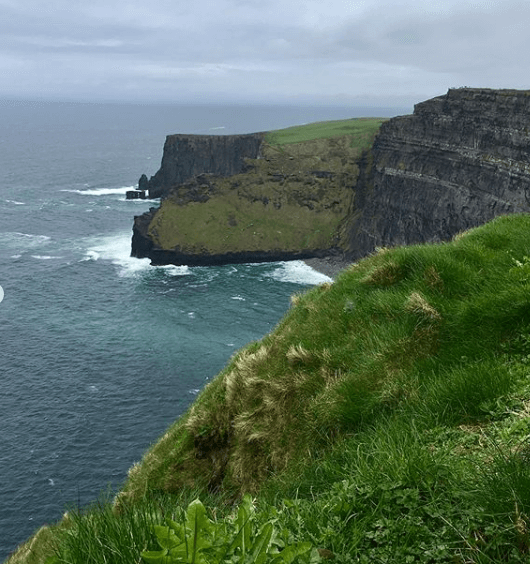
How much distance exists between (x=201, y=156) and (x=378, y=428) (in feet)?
600

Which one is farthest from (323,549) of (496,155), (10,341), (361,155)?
(361,155)

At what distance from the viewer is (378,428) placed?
260 inches

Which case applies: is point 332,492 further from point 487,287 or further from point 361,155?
point 361,155

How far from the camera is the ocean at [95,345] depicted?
155 feet

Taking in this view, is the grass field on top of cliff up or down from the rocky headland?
up

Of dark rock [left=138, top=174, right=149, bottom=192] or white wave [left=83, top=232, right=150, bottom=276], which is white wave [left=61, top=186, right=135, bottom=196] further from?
white wave [left=83, top=232, right=150, bottom=276]

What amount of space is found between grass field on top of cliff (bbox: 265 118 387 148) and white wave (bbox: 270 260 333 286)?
50.0 meters

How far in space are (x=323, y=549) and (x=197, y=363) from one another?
65.1 meters

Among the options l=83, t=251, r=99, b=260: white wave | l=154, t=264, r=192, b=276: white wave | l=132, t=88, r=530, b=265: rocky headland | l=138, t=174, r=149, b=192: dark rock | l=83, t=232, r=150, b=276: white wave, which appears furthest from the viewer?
l=138, t=174, r=149, b=192: dark rock

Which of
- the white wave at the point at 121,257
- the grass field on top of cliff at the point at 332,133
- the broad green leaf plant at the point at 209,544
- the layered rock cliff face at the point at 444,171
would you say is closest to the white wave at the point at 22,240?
the white wave at the point at 121,257

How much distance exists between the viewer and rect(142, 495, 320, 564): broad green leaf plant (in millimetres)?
3053

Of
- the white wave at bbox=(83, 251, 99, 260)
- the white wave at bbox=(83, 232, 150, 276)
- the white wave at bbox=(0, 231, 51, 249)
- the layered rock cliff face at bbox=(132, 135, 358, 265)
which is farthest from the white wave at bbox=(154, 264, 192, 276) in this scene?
the white wave at bbox=(0, 231, 51, 249)

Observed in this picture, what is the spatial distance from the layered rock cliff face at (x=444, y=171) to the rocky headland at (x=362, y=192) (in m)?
0.22

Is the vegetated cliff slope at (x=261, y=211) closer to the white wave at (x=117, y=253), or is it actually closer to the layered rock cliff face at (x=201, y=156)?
the white wave at (x=117, y=253)
